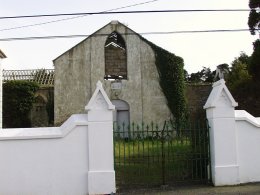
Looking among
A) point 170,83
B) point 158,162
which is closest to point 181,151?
point 158,162

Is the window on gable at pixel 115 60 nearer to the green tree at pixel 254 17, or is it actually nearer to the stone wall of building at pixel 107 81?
the stone wall of building at pixel 107 81

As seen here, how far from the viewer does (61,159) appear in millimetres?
9984

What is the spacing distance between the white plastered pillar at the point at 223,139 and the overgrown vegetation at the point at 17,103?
22870mm

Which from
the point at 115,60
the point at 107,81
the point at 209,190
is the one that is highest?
the point at 115,60

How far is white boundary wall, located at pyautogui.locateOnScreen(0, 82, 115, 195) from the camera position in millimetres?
9898

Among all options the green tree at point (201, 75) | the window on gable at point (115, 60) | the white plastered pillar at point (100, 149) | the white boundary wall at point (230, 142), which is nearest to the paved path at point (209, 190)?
the white boundary wall at point (230, 142)

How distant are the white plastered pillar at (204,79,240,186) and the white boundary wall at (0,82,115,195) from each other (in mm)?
2688

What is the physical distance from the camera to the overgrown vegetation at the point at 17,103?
31156 millimetres

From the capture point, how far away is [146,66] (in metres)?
29.0

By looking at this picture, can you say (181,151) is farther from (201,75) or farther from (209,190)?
(201,75)

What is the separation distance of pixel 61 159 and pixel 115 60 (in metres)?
19.6

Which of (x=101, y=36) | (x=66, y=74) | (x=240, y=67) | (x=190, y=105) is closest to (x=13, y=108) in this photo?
(x=66, y=74)

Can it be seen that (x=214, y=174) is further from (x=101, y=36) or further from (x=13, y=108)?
(x=13, y=108)

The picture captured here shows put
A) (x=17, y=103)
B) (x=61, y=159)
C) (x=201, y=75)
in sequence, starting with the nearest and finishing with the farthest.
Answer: (x=61, y=159), (x=17, y=103), (x=201, y=75)
